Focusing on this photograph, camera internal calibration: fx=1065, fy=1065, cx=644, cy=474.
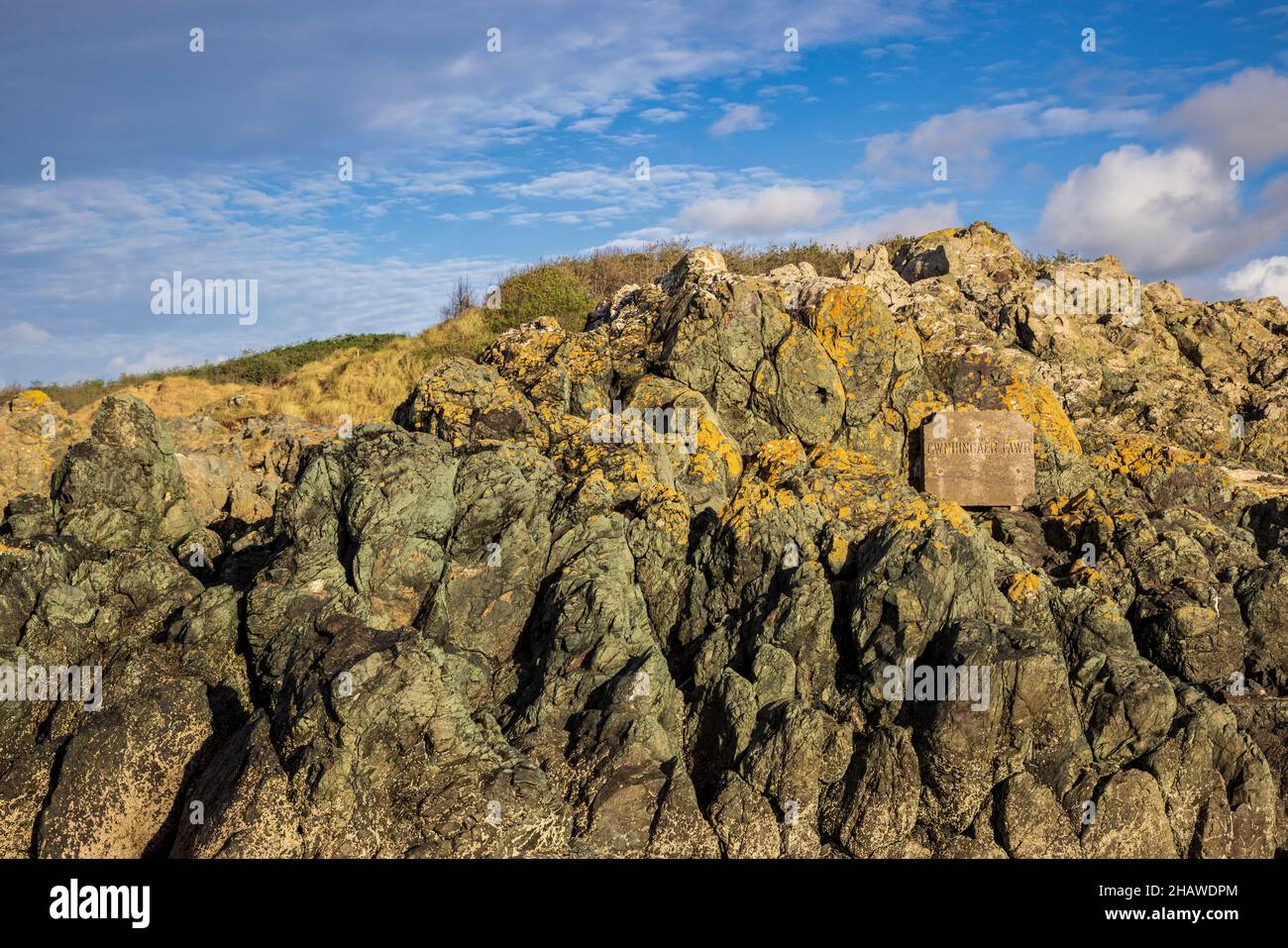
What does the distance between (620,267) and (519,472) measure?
19237 mm

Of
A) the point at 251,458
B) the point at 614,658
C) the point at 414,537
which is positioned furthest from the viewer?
the point at 251,458

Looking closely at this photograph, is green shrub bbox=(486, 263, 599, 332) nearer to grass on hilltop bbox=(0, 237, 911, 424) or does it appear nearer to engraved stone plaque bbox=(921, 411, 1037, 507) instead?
grass on hilltop bbox=(0, 237, 911, 424)

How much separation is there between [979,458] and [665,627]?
22.1 ft

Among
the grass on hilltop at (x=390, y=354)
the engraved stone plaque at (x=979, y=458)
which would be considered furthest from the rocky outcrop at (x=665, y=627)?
the grass on hilltop at (x=390, y=354)

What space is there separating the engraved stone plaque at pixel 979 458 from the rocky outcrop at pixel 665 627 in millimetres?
331

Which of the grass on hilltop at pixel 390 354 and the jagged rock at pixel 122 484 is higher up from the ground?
the grass on hilltop at pixel 390 354

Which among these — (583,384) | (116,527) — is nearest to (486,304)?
(583,384)

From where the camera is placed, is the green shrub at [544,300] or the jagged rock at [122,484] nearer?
the jagged rock at [122,484]

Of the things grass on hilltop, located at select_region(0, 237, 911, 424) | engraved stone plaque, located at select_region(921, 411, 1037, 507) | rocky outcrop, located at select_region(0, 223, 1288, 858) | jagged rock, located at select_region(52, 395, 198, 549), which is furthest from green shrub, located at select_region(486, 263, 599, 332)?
jagged rock, located at select_region(52, 395, 198, 549)

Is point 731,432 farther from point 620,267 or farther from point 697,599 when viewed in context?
point 620,267

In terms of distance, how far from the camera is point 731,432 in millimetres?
17562

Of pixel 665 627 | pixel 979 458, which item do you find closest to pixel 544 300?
pixel 979 458

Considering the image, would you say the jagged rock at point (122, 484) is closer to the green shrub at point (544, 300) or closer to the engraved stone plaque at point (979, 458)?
the engraved stone plaque at point (979, 458)

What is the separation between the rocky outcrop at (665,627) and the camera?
9.95 m
